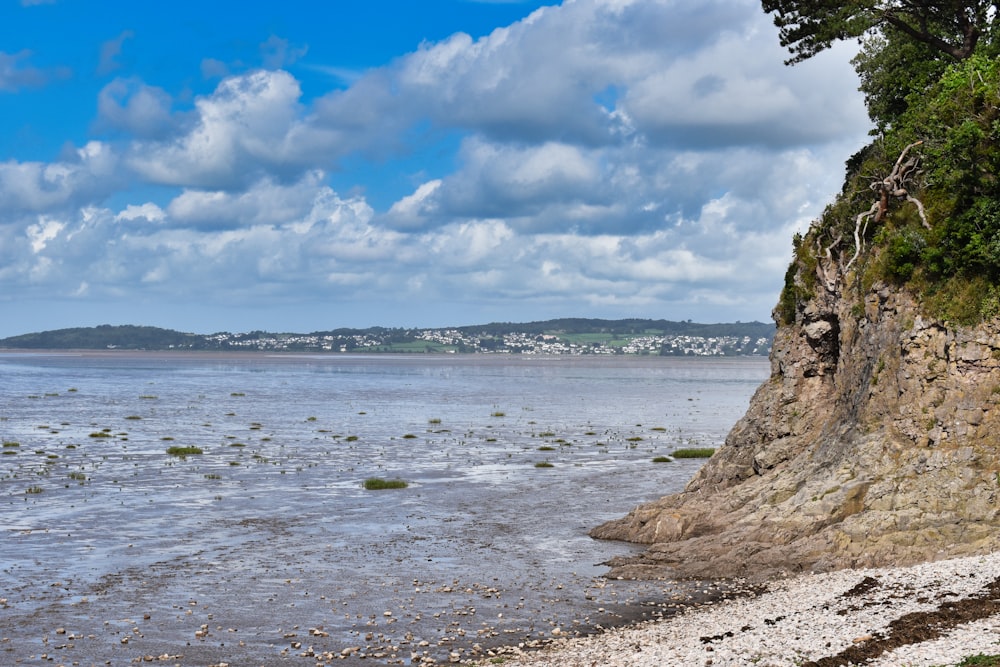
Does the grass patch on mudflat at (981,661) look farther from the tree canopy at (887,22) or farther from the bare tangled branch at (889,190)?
the tree canopy at (887,22)

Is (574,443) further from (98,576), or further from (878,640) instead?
(878,640)

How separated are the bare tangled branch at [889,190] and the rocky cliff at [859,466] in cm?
192

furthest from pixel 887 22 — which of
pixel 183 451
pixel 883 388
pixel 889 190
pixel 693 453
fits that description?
pixel 183 451

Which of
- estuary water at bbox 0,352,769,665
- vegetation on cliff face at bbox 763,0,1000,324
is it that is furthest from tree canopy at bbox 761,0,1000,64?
estuary water at bbox 0,352,769,665

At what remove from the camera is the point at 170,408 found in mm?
124250

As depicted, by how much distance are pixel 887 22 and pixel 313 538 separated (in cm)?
3858

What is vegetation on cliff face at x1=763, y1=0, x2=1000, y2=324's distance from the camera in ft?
120

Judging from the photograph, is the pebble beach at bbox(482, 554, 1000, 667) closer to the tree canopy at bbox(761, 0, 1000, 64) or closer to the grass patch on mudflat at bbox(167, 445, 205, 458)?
the tree canopy at bbox(761, 0, 1000, 64)

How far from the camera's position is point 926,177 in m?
40.2

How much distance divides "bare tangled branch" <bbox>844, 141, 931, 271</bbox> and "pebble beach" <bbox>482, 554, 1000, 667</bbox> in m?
16.7

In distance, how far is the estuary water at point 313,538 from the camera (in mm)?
28766

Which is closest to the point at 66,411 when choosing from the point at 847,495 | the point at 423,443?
the point at 423,443

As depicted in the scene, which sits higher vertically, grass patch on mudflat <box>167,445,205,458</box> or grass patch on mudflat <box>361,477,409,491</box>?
grass patch on mudflat <box>167,445,205,458</box>

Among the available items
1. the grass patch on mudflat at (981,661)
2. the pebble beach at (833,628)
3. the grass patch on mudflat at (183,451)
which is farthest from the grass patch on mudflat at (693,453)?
the grass patch on mudflat at (981,661)
